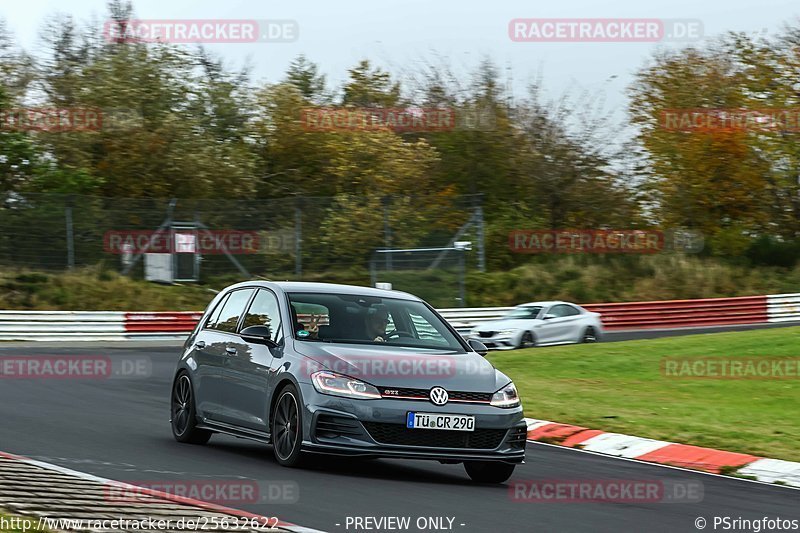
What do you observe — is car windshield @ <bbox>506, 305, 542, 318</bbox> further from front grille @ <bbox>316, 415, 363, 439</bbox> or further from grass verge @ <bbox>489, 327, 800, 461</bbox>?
front grille @ <bbox>316, 415, 363, 439</bbox>

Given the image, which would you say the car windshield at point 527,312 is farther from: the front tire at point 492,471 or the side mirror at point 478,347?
the front tire at point 492,471

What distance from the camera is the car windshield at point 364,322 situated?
10.1 m

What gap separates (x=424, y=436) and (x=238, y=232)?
28281 millimetres

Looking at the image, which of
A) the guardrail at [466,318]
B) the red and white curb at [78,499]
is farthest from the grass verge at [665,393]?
the red and white curb at [78,499]

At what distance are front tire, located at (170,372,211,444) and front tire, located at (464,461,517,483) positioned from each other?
9.20 ft

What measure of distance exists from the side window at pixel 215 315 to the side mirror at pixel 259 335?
3.93ft

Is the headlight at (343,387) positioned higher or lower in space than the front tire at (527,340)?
higher

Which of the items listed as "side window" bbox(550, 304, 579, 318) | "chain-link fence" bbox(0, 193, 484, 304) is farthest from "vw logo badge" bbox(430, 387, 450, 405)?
"chain-link fence" bbox(0, 193, 484, 304)

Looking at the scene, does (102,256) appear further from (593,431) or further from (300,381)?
(300,381)

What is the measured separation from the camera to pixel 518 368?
2370 cm

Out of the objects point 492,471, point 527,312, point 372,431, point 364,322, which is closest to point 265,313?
point 364,322

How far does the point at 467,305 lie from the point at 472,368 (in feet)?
102

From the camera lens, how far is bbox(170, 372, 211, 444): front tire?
1136cm

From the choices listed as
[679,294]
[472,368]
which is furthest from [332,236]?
[472,368]
